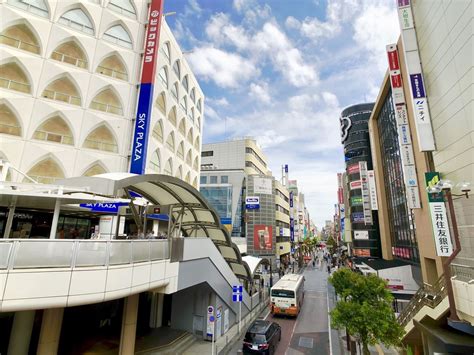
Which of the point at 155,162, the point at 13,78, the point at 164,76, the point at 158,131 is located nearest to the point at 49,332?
the point at 155,162

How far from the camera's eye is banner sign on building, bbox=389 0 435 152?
1392 cm

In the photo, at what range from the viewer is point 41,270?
660cm

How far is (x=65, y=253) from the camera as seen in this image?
704cm

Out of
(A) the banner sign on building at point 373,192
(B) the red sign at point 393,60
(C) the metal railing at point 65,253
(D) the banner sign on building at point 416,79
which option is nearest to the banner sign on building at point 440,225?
(D) the banner sign on building at point 416,79

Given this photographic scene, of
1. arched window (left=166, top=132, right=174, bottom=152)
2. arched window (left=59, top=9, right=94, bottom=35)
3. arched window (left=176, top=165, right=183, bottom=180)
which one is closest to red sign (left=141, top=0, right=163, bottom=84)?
arched window (left=59, top=9, right=94, bottom=35)

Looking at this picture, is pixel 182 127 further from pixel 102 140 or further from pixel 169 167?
pixel 102 140

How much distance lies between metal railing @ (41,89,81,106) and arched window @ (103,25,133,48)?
513cm

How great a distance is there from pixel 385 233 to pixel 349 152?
16605mm

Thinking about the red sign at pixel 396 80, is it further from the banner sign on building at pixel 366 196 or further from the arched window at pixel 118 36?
the arched window at pixel 118 36

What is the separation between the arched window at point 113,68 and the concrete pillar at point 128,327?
15.6m

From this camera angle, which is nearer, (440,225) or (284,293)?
(440,225)

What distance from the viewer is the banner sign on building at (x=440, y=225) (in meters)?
11.9

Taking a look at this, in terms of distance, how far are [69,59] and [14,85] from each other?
12.1 feet

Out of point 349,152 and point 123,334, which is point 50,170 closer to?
point 123,334
